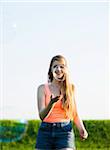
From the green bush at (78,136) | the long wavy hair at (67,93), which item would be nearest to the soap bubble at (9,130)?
the green bush at (78,136)

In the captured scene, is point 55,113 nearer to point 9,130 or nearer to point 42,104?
point 42,104

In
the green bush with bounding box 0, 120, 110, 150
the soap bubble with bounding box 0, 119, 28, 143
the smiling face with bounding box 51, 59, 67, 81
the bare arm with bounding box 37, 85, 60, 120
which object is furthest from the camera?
the green bush with bounding box 0, 120, 110, 150

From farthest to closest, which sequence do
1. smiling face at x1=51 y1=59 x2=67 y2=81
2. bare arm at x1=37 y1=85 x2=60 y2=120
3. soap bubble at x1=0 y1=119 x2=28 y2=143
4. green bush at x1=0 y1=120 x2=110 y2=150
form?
green bush at x1=0 y1=120 x2=110 y2=150 < soap bubble at x1=0 y1=119 x2=28 y2=143 < smiling face at x1=51 y1=59 x2=67 y2=81 < bare arm at x1=37 y1=85 x2=60 y2=120

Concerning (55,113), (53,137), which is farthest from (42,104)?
(53,137)

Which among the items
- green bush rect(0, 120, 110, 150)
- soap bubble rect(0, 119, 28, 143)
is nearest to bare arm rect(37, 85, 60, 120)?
soap bubble rect(0, 119, 28, 143)

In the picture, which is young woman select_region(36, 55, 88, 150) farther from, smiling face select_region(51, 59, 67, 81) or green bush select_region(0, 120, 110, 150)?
green bush select_region(0, 120, 110, 150)

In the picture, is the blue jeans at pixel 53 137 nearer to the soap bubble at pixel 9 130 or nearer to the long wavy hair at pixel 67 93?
the long wavy hair at pixel 67 93

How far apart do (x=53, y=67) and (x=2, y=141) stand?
8331mm

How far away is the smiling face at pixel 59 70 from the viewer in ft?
13.1

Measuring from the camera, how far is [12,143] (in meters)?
12.2

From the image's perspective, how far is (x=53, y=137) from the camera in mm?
3936

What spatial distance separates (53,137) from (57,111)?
0.20 m

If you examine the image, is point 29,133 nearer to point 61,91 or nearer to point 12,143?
point 12,143

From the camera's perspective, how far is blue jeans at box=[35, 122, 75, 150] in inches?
155
